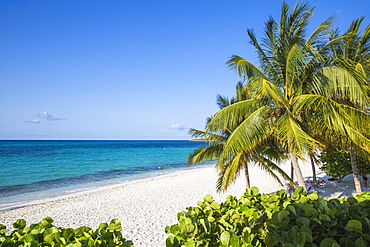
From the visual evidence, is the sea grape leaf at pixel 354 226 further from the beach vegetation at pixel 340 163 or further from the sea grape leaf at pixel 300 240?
the beach vegetation at pixel 340 163

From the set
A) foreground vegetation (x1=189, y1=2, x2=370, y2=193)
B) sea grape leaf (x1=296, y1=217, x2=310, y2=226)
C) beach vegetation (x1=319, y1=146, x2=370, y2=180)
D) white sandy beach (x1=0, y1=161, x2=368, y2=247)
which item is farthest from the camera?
beach vegetation (x1=319, y1=146, x2=370, y2=180)

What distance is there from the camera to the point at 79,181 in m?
18.5

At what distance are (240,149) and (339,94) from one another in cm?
313

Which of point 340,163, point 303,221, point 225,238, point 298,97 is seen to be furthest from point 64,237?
point 340,163

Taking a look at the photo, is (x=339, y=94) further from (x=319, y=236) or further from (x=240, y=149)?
(x=319, y=236)

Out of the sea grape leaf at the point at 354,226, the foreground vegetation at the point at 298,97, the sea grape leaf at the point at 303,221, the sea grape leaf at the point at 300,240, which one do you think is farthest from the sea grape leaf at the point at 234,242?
the foreground vegetation at the point at 298,97

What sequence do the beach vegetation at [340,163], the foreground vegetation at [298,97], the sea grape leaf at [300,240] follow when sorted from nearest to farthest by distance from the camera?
1. the sea grape leaf at [300,240]
2. the foreground vegetation at [298,97]
3. the beach vegetation at [340,163]

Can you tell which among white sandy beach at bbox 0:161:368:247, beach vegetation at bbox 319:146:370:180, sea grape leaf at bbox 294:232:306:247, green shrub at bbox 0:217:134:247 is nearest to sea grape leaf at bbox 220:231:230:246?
sea grape leaf at bbox 294:232:306:247

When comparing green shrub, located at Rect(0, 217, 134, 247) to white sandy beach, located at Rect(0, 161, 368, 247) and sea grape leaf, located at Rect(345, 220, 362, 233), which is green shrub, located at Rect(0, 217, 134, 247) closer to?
sea grape leaf, located at Rect(345, 220, 362, 233)

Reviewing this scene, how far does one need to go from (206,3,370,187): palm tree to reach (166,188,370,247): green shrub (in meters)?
3.29

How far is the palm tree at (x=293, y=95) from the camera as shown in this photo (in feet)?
17.2

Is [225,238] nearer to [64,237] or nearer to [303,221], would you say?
[303,221]

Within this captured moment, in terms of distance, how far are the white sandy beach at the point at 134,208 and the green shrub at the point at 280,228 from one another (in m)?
4.68

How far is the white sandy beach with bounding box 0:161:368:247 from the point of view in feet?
24.0
